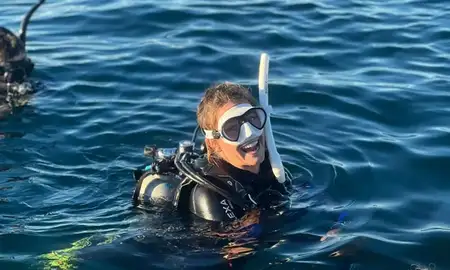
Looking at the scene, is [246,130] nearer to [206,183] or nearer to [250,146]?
[250,146]

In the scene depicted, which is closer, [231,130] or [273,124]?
[231,130]

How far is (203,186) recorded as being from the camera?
4996 millimetres

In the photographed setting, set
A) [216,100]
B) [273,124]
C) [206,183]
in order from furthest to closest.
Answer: [273,124]
[216,100]
[206,183]

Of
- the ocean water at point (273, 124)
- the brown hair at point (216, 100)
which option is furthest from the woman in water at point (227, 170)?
the ocean water at point (273, 124)

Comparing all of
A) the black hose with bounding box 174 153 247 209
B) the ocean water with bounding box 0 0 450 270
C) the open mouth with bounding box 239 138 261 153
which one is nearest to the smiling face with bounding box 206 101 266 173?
the open mouth with bounding box 239 138 261 153

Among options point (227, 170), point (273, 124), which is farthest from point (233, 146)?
point (273, 124)

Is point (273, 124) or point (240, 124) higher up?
point (240, 124)

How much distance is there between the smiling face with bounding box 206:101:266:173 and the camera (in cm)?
496

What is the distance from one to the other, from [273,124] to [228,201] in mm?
2659

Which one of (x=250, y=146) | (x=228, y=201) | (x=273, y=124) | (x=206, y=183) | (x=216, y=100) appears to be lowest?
(x=273, y=124)

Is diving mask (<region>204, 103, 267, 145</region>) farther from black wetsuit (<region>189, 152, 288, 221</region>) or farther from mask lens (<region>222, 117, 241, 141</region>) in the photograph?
black wetsuit (<region>189, 152, 288, 221</region>)

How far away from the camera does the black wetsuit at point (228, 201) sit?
4.95 metres

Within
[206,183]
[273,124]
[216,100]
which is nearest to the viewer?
[206,183]

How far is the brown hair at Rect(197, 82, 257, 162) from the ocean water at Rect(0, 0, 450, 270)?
730 millimetres
